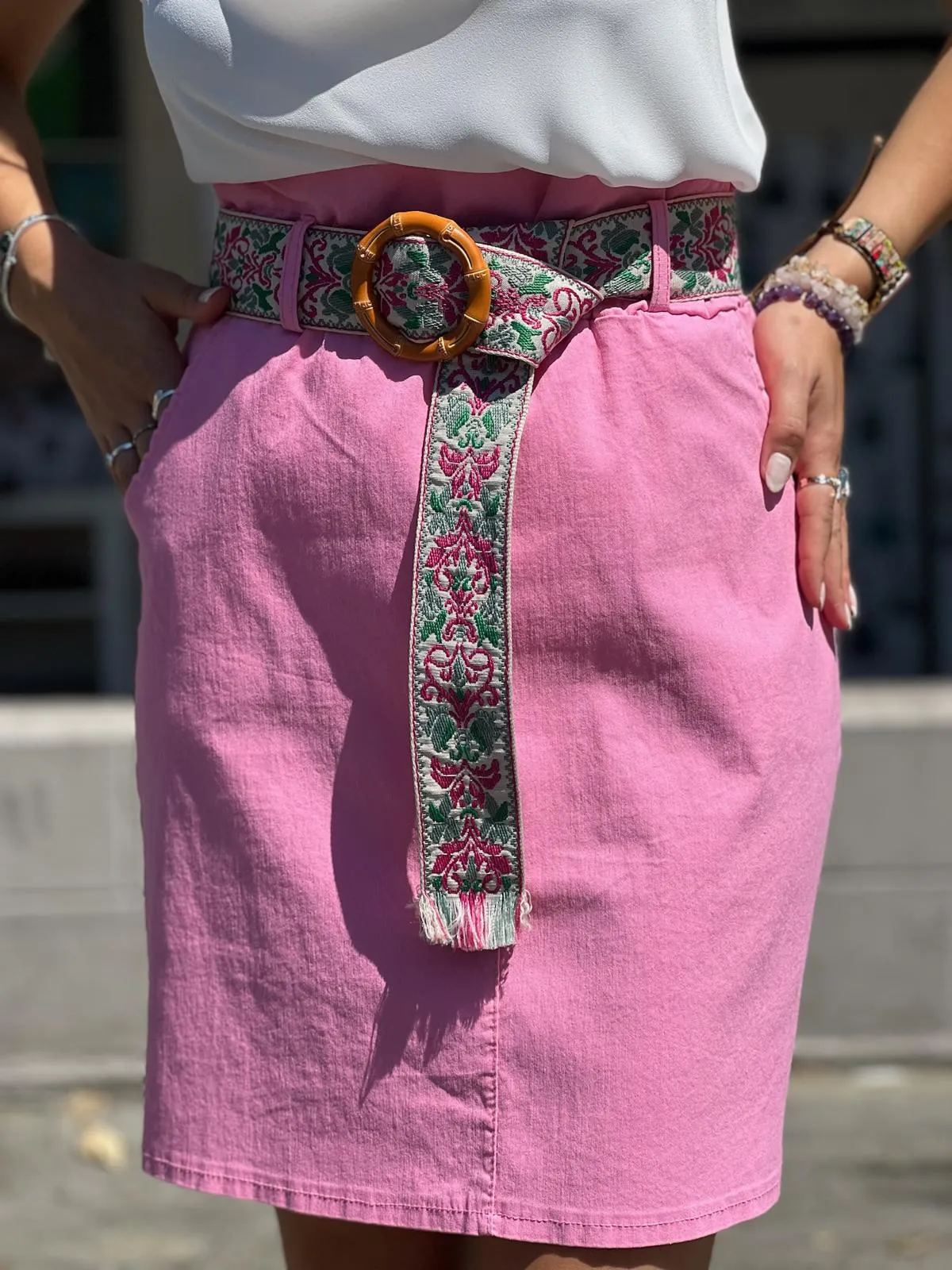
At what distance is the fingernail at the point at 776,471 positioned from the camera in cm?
109

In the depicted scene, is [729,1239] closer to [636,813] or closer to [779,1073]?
[779,1073]

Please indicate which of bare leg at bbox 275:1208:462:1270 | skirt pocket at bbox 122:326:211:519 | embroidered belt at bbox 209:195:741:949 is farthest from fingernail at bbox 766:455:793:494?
bare leg at bbox 275:1208:462:1270

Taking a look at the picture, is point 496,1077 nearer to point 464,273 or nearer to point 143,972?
point 464,273

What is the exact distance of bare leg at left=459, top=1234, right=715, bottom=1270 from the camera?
1084 mm

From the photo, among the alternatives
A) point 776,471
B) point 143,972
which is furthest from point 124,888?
point 776,471

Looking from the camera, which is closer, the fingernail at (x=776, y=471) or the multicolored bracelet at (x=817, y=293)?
the fingernail at (x=776, y=471)

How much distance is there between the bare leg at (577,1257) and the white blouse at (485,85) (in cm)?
67

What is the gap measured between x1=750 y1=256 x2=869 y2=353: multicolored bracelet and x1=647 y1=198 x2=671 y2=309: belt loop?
144mm

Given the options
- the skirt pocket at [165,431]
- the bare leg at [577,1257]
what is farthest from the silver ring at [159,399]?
the bare leg at [577,1257]

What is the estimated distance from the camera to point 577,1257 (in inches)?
42.7

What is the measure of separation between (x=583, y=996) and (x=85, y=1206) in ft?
7.08

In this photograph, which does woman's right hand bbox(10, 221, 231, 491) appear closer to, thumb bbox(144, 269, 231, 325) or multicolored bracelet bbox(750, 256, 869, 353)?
thumb bbox(144, 269, 231, 325)

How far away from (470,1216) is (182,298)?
0.66 metres

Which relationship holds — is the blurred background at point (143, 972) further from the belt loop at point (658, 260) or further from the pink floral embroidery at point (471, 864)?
the pink floral embroidery at point (471, 864)
